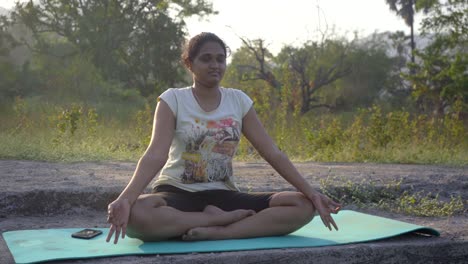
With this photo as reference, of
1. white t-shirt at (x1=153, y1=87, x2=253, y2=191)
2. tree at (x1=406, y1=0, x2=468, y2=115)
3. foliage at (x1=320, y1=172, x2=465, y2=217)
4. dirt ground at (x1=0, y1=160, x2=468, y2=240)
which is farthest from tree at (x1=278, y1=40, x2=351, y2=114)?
white t-shirt at (x1=153, y1=87, x2=253, y2=191)

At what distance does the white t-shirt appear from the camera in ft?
11.3

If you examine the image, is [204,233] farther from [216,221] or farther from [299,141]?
[299,141]

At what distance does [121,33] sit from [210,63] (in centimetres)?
2481

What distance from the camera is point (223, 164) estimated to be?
3494mm

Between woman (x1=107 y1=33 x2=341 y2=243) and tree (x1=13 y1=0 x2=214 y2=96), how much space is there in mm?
22913

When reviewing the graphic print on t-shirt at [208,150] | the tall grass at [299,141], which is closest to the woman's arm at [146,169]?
the graphic print on t-shirt at [208,150]

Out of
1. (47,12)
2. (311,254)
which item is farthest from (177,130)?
(47,12)

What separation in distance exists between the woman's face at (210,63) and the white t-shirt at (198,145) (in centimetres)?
13

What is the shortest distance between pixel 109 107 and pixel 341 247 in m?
19.6

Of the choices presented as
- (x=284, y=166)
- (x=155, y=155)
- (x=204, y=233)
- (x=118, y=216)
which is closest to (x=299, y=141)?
(x=284, y=166)

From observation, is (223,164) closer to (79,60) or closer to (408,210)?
(408,210)

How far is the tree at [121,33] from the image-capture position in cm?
2669

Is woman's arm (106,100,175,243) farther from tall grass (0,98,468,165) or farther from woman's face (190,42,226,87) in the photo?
tall grass (0,98,468,165)

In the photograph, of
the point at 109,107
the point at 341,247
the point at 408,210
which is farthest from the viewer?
the point at 109,107
